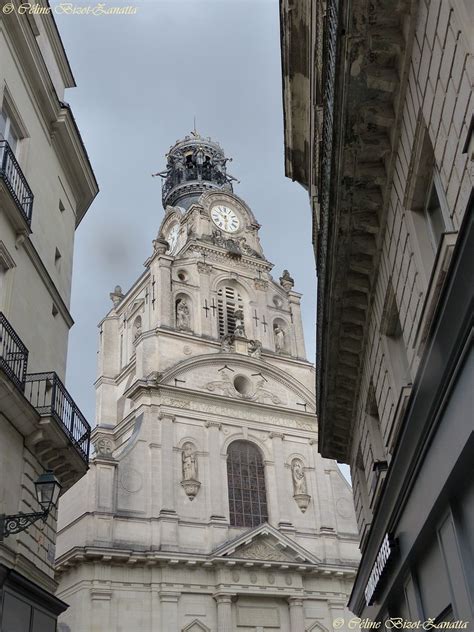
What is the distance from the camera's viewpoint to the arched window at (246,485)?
99.0 feet

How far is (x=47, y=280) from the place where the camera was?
14.3 meters

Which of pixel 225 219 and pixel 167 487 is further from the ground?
pixel 225 219

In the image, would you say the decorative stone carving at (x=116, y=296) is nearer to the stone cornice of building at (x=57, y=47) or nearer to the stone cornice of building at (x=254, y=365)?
the stone cornice of building at (x=254, y=365)

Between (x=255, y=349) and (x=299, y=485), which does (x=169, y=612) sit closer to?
(x=299, y=485)

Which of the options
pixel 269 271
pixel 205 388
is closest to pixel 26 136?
pixel 205 388

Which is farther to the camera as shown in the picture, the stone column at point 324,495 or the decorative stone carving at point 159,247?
the decorative stone carving at point 159,247

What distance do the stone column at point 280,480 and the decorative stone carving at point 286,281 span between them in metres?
11.1

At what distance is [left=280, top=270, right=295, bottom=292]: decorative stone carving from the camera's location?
41.4 meters

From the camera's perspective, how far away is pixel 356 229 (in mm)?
10633

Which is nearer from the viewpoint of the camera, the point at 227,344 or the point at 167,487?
the point at 167,487

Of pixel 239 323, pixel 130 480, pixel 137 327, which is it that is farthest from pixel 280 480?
pixel 137 327

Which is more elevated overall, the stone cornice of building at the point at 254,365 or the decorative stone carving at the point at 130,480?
the stone cornice of building at the point at 254,365

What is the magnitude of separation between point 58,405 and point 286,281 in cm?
3002

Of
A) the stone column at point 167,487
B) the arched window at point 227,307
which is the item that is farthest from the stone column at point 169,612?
the arched window at point 227,307
